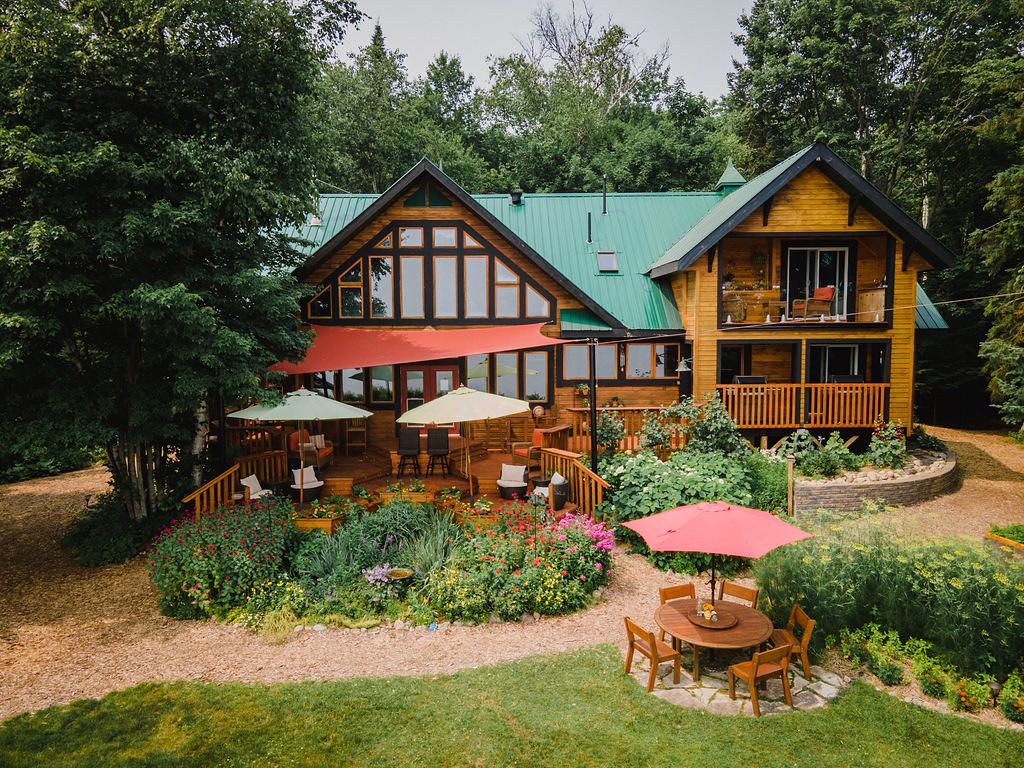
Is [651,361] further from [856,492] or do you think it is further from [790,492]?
[856,492]

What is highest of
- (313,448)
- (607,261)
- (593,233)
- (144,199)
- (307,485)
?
(593,233)

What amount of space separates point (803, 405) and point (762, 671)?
10301 mm

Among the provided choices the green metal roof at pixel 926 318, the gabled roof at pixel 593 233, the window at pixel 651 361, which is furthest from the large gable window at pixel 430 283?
the green metal roof at pixel 926 318

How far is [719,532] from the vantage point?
21.7 feet

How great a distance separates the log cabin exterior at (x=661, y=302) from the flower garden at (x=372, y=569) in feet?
18.7

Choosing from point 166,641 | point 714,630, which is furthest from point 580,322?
point 166,641

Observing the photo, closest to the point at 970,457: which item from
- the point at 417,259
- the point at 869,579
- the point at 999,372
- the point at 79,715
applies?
the point at 999,372

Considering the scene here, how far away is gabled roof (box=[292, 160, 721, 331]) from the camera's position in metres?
15.5

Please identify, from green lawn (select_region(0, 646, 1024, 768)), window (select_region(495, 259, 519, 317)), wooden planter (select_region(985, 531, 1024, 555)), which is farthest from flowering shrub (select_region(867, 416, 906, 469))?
window (select_region(495, 259, 519, 317))

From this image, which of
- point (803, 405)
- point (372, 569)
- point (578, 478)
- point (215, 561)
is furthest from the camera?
point (803, 405)

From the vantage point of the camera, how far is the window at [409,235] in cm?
1603

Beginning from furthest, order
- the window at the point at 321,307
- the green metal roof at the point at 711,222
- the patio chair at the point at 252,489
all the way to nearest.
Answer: the window at the point at 321,307, the green metal roof at the point at 711,222, the patio chair at the point at 252,489

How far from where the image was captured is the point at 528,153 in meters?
30.4

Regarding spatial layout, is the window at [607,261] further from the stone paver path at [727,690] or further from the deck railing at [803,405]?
the stone paver path at [727,690]
